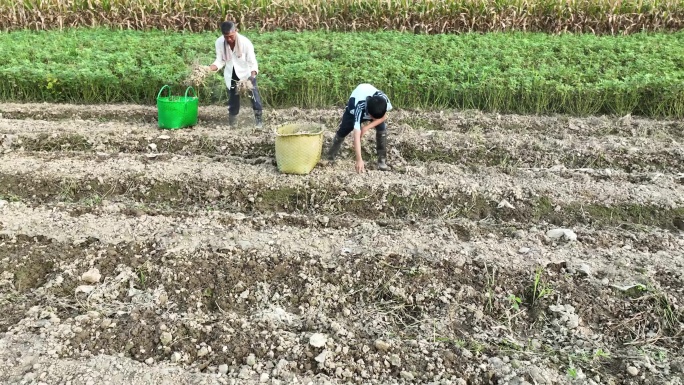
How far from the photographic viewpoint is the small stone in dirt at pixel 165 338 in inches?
115

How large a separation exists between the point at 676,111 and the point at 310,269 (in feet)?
18.9

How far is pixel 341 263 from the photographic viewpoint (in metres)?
3.57

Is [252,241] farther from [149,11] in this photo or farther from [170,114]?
[149,11]

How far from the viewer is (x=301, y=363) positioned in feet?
9.25

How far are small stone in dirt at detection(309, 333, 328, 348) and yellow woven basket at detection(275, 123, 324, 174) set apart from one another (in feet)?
7.18

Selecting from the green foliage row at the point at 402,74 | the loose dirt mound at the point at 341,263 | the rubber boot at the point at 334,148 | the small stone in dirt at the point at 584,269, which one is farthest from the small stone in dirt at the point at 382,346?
the green foliage row at the point at 402,74

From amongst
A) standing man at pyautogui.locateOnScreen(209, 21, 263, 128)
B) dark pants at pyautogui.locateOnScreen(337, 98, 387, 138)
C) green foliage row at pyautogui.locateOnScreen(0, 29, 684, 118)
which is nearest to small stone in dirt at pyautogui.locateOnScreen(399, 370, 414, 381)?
dark pants at pyautogui.locateOnScreen(337, 98, 387, 138)

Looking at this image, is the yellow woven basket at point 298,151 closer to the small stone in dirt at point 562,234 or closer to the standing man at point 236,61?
the standing man at point 236,61

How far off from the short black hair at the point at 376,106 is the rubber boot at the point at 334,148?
2.13 feet

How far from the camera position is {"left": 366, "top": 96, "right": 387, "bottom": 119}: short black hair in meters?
4.54

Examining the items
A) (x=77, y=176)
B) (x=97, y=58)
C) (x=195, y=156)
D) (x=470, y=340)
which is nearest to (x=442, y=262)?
(x=470, y=340)

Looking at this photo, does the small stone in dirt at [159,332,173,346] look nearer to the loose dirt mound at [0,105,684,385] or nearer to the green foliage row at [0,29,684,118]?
the loose dirt mound at [0,105,684,385]

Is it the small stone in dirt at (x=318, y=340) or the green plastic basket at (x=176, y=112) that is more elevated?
the green plastic basket at (x=176, y=112)

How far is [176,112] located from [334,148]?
6.61 feet
